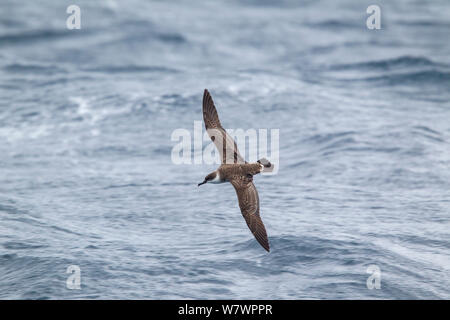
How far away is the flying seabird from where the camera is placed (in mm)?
10859

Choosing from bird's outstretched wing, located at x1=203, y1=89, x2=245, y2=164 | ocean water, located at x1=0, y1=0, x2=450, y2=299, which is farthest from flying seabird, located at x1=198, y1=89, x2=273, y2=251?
ocean water, located at x1=0, y1=0, x2=450, y2=299

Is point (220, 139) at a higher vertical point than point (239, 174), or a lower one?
higher

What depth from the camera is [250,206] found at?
36.0ft

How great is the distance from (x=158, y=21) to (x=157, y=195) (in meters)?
14.1

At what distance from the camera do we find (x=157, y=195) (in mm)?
15773

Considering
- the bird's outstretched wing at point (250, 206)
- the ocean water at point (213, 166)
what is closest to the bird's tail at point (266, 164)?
the bird's outstretched wing at point (250, 206)

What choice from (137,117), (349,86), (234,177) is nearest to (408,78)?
(349,86)

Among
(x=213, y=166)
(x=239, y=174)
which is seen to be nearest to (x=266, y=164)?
(x=239, y=174)

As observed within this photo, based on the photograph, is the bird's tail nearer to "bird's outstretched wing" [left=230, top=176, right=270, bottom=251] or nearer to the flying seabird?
the flying seabird

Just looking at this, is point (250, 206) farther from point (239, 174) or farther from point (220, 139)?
point (220, 139)

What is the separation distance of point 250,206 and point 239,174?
64 centimetres

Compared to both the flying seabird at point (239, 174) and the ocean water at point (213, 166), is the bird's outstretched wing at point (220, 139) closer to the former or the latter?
the flying seabird at point (239, 174)
